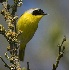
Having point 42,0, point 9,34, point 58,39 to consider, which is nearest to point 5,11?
point 9,34

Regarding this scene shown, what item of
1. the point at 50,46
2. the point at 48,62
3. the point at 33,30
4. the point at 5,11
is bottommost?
the point at 48,62

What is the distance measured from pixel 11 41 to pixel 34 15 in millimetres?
1112

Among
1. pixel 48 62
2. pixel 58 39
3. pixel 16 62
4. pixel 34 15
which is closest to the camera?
pixel 16 62

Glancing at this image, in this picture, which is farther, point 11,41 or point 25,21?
point 25,21

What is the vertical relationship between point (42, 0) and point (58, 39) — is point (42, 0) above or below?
above

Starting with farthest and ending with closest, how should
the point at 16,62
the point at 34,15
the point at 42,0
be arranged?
the point at 42,0 < the point at 34,15 < the point at 16,62

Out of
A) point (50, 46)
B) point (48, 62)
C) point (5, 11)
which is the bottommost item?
point (48, 62)

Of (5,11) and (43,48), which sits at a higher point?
(5,11)

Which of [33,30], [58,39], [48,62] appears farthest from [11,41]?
[48,62]

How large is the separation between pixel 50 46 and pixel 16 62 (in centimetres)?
119

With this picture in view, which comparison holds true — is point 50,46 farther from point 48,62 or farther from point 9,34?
point 9,34

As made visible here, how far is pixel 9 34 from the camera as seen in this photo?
3.08ft

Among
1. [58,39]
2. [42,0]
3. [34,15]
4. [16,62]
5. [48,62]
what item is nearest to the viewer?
[16,62]

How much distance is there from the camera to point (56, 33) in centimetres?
181
